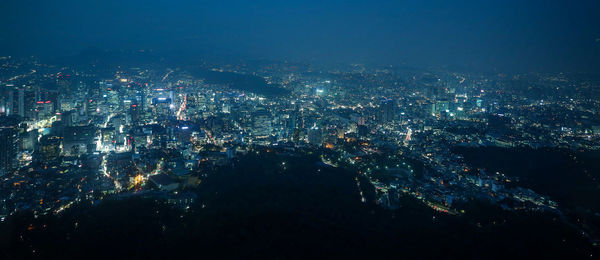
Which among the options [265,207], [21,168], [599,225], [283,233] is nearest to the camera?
[283,233]

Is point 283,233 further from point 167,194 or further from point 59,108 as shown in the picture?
point 59,108

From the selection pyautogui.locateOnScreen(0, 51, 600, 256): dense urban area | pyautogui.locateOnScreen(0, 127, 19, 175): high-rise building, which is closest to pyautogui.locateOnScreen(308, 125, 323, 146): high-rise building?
pyautogui.locateOnScreen(0, 51, 600, 256): dense urban area

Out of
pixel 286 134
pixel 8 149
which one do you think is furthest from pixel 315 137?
pixel 8 149

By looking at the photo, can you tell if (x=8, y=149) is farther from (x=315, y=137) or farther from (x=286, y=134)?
Result: (x=315, y=137)

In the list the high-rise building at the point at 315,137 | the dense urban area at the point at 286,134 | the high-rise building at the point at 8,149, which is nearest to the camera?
the dense urban area at the point at 286,134

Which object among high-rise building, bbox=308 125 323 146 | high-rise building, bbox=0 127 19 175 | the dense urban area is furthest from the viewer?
high-rise building, bbox=308 125 323 146

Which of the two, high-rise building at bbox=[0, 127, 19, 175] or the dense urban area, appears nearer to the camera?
the dense urban area

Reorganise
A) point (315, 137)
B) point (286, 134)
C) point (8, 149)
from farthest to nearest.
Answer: point (286, 134)
point (315, 137)
point (8, 149)

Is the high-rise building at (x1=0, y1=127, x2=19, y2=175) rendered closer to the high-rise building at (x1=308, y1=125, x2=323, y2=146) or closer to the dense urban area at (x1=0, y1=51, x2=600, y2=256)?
the dense urban area at (x1=0, y1=51, x2=600, y2=256)

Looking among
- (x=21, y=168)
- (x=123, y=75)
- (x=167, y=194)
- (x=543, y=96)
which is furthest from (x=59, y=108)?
(x=543, y=96)

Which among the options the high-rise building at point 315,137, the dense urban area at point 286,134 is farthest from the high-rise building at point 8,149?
the high-rise building at point 315,137

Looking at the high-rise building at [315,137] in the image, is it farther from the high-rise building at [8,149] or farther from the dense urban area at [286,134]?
the high-rise building at [8,149]
